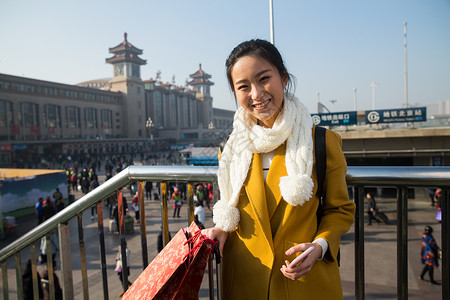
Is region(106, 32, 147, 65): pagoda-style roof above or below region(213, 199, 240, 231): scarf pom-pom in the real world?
above

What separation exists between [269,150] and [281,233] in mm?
320

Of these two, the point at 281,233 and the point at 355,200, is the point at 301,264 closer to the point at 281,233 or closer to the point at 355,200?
the point at 281,233

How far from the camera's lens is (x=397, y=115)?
17.0 meters

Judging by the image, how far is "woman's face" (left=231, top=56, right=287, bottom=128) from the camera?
1.23 metres

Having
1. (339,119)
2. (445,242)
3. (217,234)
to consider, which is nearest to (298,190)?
(217,234)

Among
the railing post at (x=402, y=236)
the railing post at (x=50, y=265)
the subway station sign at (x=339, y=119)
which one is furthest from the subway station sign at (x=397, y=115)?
the railing post at (x=50, y=265)

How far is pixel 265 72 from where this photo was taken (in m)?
1.24

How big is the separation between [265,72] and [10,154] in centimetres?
3675

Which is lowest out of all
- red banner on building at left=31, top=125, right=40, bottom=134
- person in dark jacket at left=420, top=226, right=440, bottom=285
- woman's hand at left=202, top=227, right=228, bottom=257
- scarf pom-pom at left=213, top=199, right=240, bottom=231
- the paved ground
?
the paved ground

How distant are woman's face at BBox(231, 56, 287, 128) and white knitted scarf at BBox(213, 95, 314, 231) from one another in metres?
0.05

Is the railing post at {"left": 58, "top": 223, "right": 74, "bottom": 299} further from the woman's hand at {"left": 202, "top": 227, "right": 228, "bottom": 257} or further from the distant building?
the distant building

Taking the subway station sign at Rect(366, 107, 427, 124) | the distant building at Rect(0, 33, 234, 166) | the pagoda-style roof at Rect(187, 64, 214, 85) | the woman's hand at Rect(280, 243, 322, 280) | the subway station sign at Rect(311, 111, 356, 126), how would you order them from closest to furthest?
1. the woman's hand at Rect(280, 243, 322, 280)
2. the subway station sign at Rect(366, 107, 427, 124)
3. the subway station sign at Rect(311, 111, 356, 126)
4. the distant building at Rect(0, 33, 234, 166)
5. the pagoda-style roof at Rect(187, 64, 214, 85)

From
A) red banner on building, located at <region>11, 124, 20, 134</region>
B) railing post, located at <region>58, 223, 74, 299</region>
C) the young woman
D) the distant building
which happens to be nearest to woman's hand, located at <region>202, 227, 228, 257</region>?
the young woman

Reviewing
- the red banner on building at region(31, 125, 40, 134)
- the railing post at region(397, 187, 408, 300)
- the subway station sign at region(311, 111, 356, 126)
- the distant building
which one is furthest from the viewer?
the red banner on building at region(31, 125, 40, 134)
